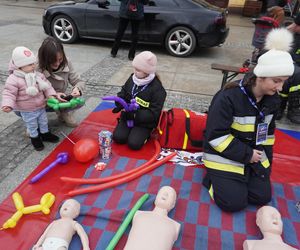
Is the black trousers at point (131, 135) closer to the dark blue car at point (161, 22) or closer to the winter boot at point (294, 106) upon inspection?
the winter boot at point (294, 106)

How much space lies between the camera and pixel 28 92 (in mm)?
2820

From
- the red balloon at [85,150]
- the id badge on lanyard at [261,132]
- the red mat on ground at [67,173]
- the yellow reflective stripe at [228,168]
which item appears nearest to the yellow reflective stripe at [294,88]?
the red mat on ground at [67,173]

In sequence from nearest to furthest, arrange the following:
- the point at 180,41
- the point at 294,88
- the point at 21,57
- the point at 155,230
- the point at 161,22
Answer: the point at 155,230 → the point at 21,57 → the point at 294,88 → the point at 161,22 → the point at 180,41

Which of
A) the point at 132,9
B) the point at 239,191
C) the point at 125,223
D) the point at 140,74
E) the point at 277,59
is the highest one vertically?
the point at 277,59

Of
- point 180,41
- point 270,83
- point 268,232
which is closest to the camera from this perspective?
point 268,232

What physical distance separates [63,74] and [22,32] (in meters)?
5.73

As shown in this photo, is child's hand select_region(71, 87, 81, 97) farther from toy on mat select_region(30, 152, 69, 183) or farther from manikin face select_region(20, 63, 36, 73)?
toy on mat select_region(30, 152, 69, 183)

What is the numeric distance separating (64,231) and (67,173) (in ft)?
2.85

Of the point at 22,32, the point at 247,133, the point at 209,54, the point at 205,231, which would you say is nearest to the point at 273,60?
the point at 247,133

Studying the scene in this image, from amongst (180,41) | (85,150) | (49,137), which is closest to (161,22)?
(180,41)

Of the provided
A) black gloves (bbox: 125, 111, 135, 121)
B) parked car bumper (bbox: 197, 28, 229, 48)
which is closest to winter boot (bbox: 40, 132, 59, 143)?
black gloves (bbox: 125, 111, 135, 121)

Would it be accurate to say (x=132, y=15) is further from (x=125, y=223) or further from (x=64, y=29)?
(x=125, y=223)

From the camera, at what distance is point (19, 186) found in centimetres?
261

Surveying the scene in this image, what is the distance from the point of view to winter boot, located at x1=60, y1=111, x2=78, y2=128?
361cm
